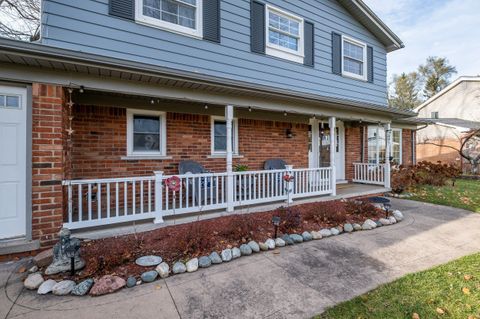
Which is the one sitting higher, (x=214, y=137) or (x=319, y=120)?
(x=319, y=120)

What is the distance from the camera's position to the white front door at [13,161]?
12.0ft

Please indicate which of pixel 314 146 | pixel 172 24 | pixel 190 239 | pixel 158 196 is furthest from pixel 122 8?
pixel 314 146

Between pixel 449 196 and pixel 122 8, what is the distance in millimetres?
10444

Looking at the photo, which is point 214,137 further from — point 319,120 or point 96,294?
point 96,294

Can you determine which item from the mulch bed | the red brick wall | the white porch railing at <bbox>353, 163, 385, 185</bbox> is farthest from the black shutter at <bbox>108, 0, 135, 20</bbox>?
the white porch railing at <bbox>353, 163, 385, 185</bbox>

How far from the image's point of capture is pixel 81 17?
4723 millimetres

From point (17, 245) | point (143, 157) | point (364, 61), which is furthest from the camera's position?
point (364, 61)

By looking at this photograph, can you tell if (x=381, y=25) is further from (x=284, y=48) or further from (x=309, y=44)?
(x=284, y=48)

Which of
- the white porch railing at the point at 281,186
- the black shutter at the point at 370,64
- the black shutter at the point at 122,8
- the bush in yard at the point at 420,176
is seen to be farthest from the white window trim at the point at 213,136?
the bush in yard at the point at 420,176

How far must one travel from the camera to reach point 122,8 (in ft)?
16.7

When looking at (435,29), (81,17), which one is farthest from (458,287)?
(435,29)

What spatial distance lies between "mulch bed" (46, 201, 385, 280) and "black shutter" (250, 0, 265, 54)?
171 inches

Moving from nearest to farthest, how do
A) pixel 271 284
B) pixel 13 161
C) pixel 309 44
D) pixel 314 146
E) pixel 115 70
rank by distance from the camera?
pixel 271 284 < pixel 13 161 < pixel 115 70 < pixel 309 44 < pixel 314 146

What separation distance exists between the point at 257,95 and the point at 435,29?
1589 cm
